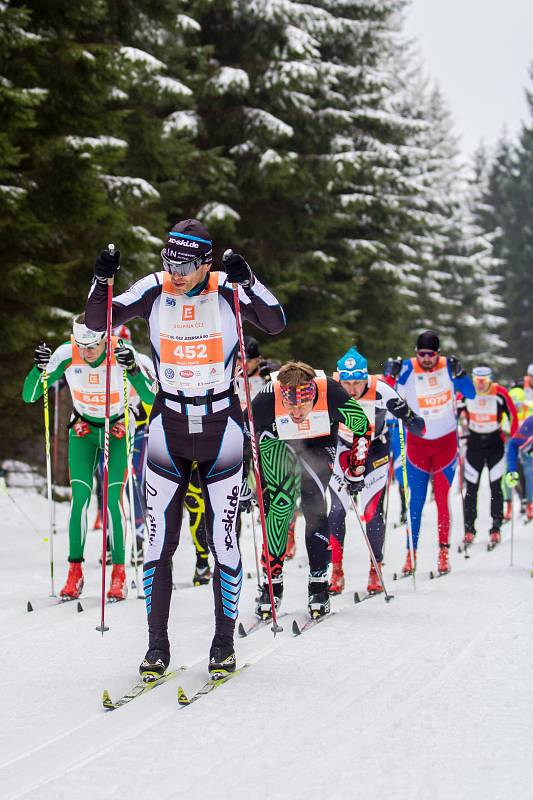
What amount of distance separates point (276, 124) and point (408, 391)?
11.0 m

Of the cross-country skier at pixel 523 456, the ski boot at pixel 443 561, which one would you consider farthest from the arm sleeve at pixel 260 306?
the cross-country skier at pixel 523 456

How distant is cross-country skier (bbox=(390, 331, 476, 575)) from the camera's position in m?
10.0

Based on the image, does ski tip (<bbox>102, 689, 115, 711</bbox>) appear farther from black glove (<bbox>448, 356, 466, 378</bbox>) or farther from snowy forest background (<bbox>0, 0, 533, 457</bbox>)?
snowy forest background (<bbox>0, 0, 533, 457</bbox>)

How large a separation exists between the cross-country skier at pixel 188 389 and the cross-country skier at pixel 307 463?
1.74m

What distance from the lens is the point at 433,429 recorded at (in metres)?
10.1

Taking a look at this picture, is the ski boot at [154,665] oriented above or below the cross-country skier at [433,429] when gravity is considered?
below

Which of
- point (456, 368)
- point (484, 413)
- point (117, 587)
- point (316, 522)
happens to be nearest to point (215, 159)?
point (484, 413)

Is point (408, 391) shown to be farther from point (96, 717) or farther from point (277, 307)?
point (96, 717)

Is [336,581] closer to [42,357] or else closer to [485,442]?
[42,357]

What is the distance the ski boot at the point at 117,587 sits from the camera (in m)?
8.00

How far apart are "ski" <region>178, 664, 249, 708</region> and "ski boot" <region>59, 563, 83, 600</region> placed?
2.81m

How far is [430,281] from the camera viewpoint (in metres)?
→ 34.5

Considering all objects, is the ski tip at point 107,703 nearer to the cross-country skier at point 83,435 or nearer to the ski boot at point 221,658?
the ski boot at point 221,658

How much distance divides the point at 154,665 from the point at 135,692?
22cm
